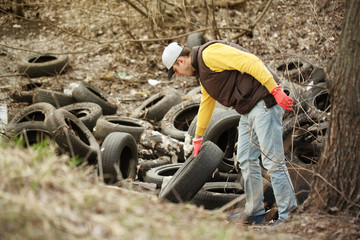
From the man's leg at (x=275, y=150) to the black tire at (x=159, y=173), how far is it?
1.87m

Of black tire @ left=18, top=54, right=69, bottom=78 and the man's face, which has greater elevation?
the man's face

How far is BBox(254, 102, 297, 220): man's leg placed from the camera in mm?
3850

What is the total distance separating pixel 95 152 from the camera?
19.2ft

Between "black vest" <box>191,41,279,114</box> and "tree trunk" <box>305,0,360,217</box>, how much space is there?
95 cm

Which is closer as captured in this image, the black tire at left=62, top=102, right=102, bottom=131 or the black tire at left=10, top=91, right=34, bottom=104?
the black tire at left=62, top=102, right=102, bottom=131

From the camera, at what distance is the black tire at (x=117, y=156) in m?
5.39

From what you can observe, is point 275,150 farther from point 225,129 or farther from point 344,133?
point 225,129

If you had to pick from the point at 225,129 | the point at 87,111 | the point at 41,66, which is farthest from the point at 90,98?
the point at 225,129

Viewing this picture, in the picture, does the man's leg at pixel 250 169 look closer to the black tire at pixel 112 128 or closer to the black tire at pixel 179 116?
the black tire at pixel 179 116

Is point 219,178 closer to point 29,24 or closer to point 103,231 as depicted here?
point 103,231

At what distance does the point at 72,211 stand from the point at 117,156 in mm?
3351

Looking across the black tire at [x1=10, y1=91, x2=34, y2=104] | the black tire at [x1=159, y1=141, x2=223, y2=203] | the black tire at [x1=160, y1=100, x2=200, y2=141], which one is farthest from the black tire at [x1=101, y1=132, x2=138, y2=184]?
the black tire at [x1=10, y1=91, x2=34, y2=104]

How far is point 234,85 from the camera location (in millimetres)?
3938

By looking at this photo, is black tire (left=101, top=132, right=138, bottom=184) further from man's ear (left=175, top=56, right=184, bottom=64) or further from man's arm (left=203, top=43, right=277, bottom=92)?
man's arm (left=203, top=43, right=277, bottom=92)
